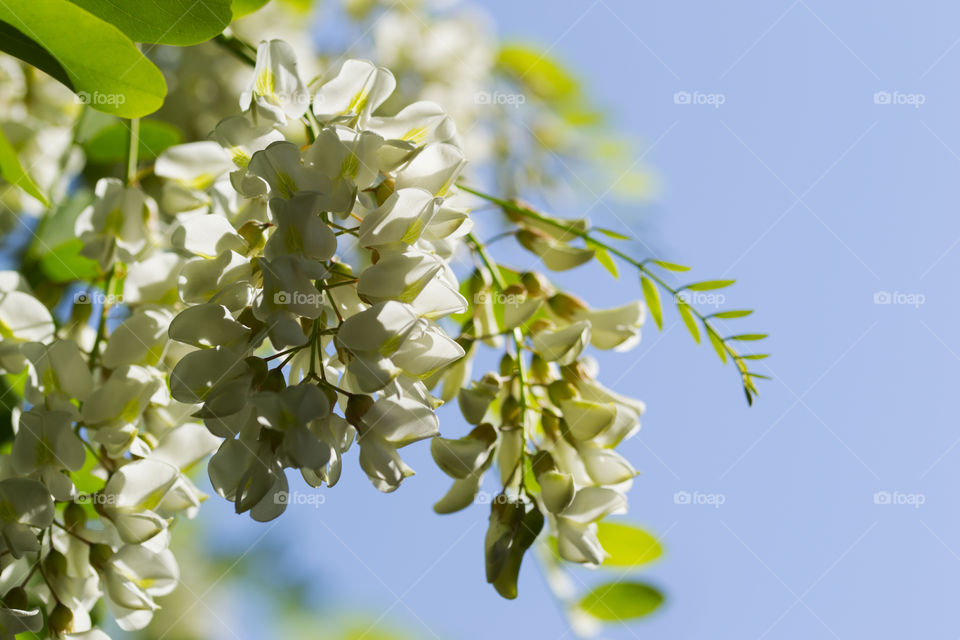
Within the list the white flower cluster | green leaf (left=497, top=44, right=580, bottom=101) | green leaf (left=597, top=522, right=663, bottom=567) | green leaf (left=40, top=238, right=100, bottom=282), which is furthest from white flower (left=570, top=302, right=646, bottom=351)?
green leaf (left=497, top=44, right=580, bottom=101)

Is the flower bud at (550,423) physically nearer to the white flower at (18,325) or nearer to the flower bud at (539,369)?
the flower bud at (539,369)

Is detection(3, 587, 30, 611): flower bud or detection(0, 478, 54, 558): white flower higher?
detection(0, 478, 54, 558): white flower

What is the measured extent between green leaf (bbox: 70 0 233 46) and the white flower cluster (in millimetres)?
42

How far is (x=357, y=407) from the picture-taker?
1.32 feet


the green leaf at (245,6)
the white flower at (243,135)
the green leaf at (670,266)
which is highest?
the green leaf at (670,266)

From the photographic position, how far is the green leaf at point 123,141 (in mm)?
776

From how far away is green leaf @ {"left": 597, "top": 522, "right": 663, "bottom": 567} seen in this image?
24.5 inches

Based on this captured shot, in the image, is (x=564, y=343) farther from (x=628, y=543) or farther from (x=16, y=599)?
(x=16, y=599)

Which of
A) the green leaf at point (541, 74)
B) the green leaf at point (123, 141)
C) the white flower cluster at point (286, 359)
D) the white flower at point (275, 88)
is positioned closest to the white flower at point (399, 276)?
the white flower cluster at point (286, 359)

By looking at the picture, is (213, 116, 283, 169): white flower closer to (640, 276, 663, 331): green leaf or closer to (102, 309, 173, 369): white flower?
(102, 309, 173, 369): white flower

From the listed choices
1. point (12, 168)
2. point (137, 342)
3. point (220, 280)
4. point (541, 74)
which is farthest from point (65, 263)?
point (541, 74)

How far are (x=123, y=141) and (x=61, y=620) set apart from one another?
50 centimetres

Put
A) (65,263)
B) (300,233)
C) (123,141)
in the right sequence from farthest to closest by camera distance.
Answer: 1. (123,141)
2. (65,263)
3. (300,233)

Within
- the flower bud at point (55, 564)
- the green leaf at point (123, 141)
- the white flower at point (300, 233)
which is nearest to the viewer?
the white flower at point (300, 233)
